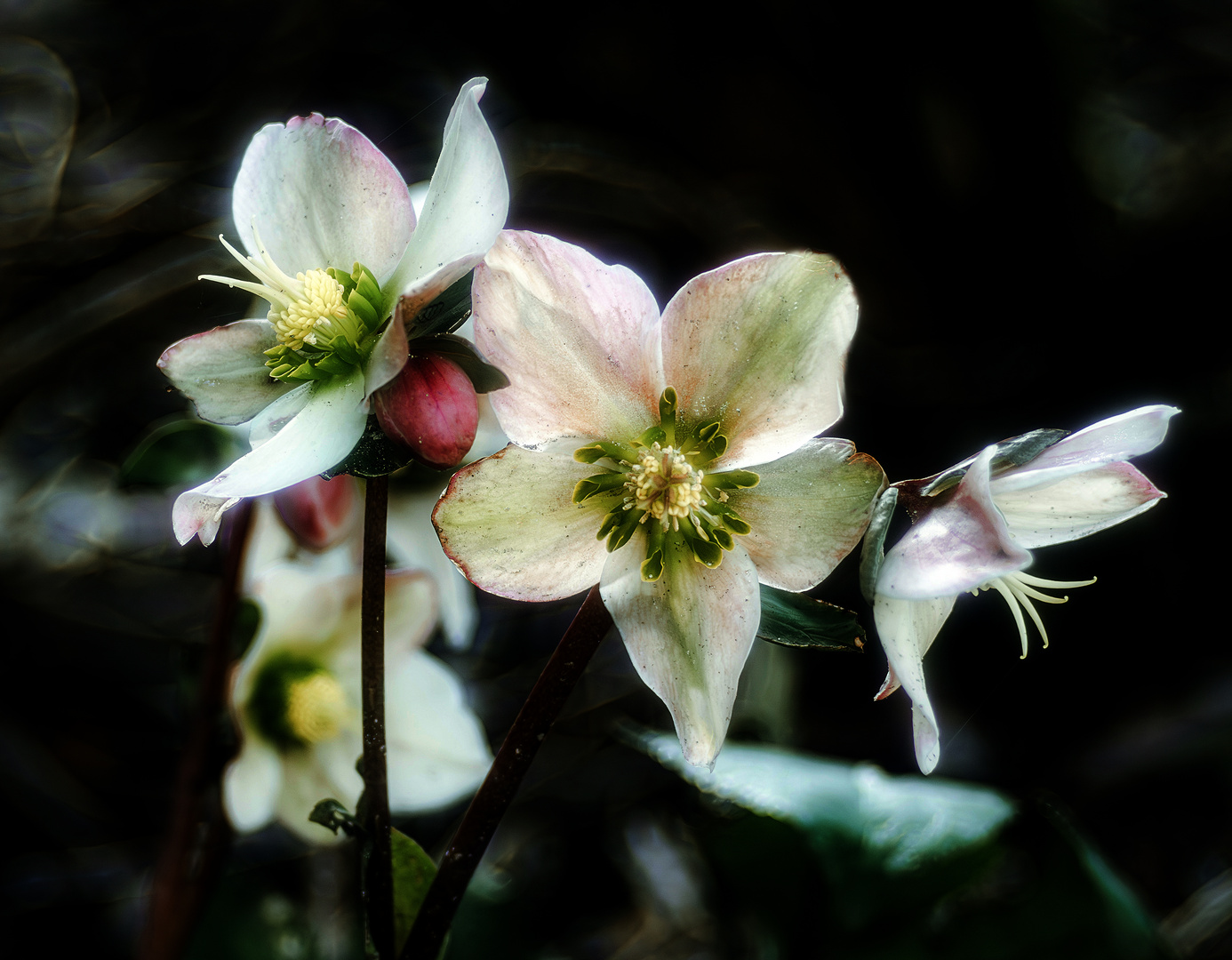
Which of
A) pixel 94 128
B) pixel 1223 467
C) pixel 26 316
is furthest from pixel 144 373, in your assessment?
pixel 1223 467

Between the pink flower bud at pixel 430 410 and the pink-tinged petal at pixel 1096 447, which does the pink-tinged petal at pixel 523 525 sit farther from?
the pink-tinged petal at pixel 1096 447

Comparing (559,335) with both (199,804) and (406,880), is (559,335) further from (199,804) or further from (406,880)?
(199,804)

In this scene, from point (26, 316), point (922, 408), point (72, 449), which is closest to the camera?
point (26, 316)

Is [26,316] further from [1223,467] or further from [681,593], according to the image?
[1223,467]

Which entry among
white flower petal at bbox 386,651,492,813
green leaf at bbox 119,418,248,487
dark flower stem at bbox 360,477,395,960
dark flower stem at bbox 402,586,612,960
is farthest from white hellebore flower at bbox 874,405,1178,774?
green leaf at bbox 119,418,248,487

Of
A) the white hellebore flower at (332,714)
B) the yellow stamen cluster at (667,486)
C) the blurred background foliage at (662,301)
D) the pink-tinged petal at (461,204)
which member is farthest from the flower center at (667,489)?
the blurred background foliage at (662,301)

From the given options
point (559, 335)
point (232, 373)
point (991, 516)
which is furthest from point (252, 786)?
point (991, 516)

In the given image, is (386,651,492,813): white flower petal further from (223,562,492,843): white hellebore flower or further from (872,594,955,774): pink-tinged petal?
(872,594,955,774): pink-tinged petal
